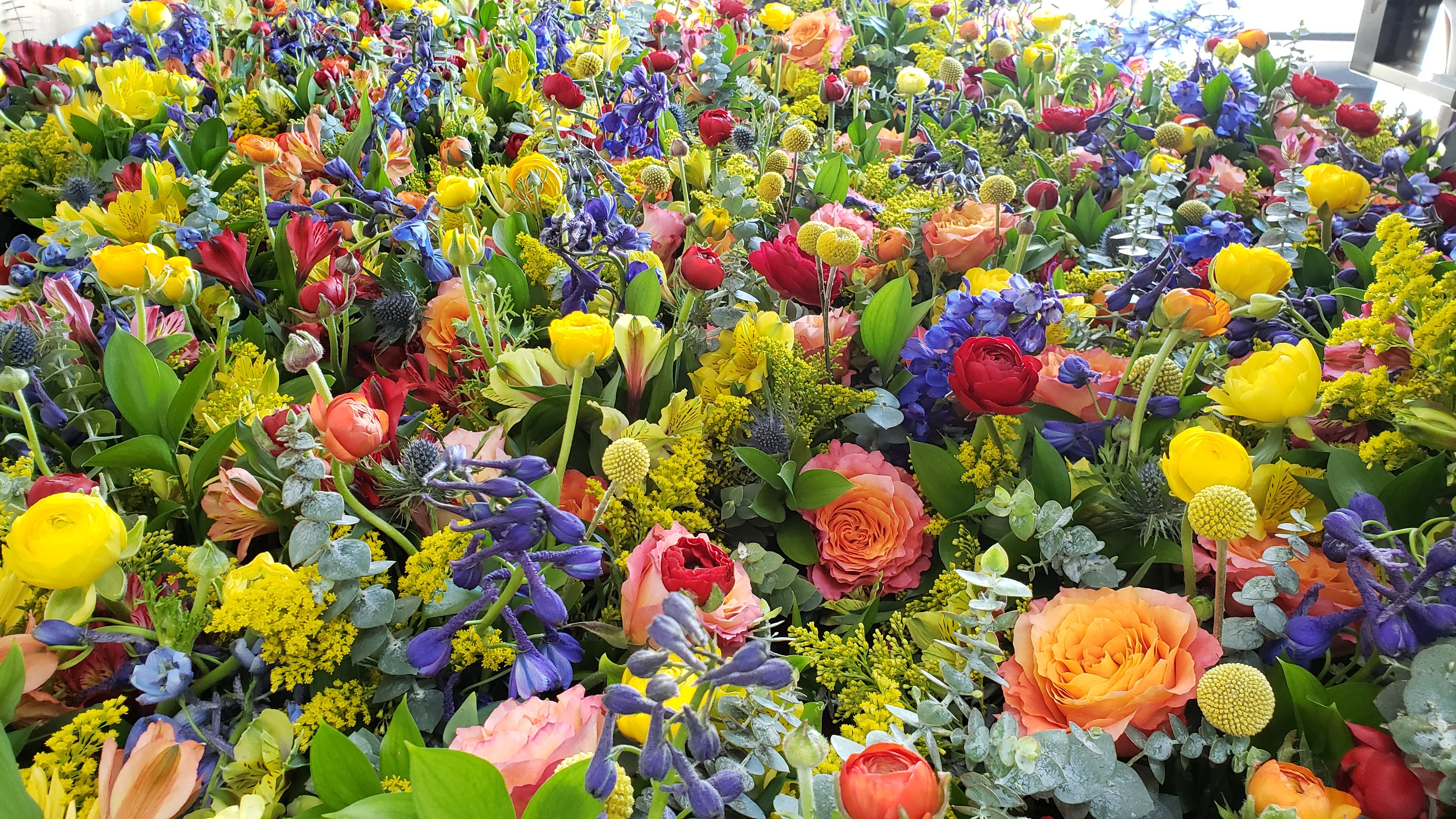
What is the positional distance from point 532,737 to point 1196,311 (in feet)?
1.62

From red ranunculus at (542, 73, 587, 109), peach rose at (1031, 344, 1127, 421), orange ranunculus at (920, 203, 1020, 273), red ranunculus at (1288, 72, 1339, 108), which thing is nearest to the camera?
peach rose at (1031, 344, 1127, 421)

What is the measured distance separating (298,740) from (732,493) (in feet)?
1.14

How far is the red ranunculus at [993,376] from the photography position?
57 centimetres

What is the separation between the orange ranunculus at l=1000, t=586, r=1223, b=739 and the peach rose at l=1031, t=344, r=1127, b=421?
0.61 ft

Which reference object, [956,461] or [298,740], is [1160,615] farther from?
[298,740]

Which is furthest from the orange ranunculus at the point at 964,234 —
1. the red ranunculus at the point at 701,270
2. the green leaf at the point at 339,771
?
the green leaf at the point at 339,771

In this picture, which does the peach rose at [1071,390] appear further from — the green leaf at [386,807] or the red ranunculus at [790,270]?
the green leaf at [386,807]

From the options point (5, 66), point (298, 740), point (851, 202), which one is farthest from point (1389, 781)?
point (5, 66)

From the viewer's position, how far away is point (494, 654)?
1.60 feet

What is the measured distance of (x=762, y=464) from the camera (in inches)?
26.1

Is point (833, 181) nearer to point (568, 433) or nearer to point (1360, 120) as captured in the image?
point (568, 433)

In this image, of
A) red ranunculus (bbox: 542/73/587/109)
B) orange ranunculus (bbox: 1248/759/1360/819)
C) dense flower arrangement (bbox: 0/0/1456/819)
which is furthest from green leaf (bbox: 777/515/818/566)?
red ranunculus (bbox: 542/73/587/109)

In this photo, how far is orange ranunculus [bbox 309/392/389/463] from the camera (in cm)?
48

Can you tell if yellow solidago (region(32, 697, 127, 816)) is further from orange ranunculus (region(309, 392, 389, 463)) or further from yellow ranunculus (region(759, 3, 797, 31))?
yellow ranunculus (region(759, 3, 797, 31))
